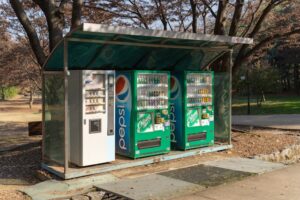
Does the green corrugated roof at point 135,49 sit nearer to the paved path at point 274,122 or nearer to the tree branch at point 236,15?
the tree branch at point 236,15

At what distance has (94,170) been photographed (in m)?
7.07

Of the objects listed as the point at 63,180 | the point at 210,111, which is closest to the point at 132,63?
the point at 210,111

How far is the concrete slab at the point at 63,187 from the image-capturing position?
608cm

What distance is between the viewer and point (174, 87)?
9.10 metres

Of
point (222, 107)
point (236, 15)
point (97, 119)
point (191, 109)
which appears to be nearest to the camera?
point (97, 119)

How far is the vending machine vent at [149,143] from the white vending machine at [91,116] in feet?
2.33

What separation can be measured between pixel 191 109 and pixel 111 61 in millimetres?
2087

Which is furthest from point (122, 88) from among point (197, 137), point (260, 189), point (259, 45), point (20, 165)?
point (259, 45)

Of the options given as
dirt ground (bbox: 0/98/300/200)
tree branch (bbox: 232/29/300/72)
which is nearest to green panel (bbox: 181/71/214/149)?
dirt ground (bbox: 0/98/300/200)

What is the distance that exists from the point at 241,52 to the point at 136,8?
4404mm

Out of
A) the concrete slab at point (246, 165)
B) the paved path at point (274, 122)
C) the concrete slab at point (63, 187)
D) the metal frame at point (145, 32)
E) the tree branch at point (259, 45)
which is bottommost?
the concrete slab at point (63, 187)

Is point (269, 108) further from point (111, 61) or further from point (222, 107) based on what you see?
point (111, 61)

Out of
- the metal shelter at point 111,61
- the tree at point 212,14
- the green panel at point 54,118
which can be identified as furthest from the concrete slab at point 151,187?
the tree at point 212,14

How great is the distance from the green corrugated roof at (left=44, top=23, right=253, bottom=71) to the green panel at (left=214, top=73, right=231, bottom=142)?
24.8 inches
